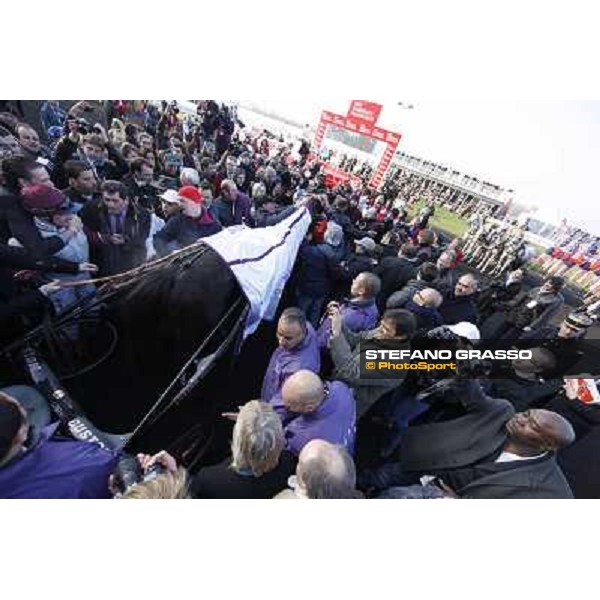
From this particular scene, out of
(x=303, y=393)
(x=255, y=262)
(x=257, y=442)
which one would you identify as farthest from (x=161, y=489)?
(x=255, y=262)

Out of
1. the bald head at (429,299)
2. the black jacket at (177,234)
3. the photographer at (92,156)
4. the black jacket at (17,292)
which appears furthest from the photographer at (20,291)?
the bald head at (429,299)

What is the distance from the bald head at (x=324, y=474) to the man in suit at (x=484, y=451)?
37.6 inches

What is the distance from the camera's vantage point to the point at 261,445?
1591 millimetres

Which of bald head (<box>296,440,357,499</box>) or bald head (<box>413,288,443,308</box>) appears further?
bald head (<box>413,288,443,308</box>)

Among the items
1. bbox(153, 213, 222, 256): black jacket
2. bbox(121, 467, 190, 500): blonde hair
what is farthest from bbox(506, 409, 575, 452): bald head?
bbox(153, 213, 222, 256): black jacket

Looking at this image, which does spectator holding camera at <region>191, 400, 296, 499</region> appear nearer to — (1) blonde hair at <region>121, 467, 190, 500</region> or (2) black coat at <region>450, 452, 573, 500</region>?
(1) blonde hair at <region>121, 467, 190, 500</region>

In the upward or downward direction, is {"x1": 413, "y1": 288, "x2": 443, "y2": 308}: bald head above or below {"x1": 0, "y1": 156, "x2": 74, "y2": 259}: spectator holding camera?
above

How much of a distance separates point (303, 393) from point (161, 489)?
2.74 feet

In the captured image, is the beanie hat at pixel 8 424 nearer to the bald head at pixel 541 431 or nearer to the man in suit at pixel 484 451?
the man in suit at pixel 484 451

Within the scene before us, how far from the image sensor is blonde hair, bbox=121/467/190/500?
1472 millimetres

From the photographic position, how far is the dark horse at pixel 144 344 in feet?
7.44

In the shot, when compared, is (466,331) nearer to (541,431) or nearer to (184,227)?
(541,431)

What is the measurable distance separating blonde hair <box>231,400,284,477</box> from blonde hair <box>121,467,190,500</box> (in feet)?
0.87
